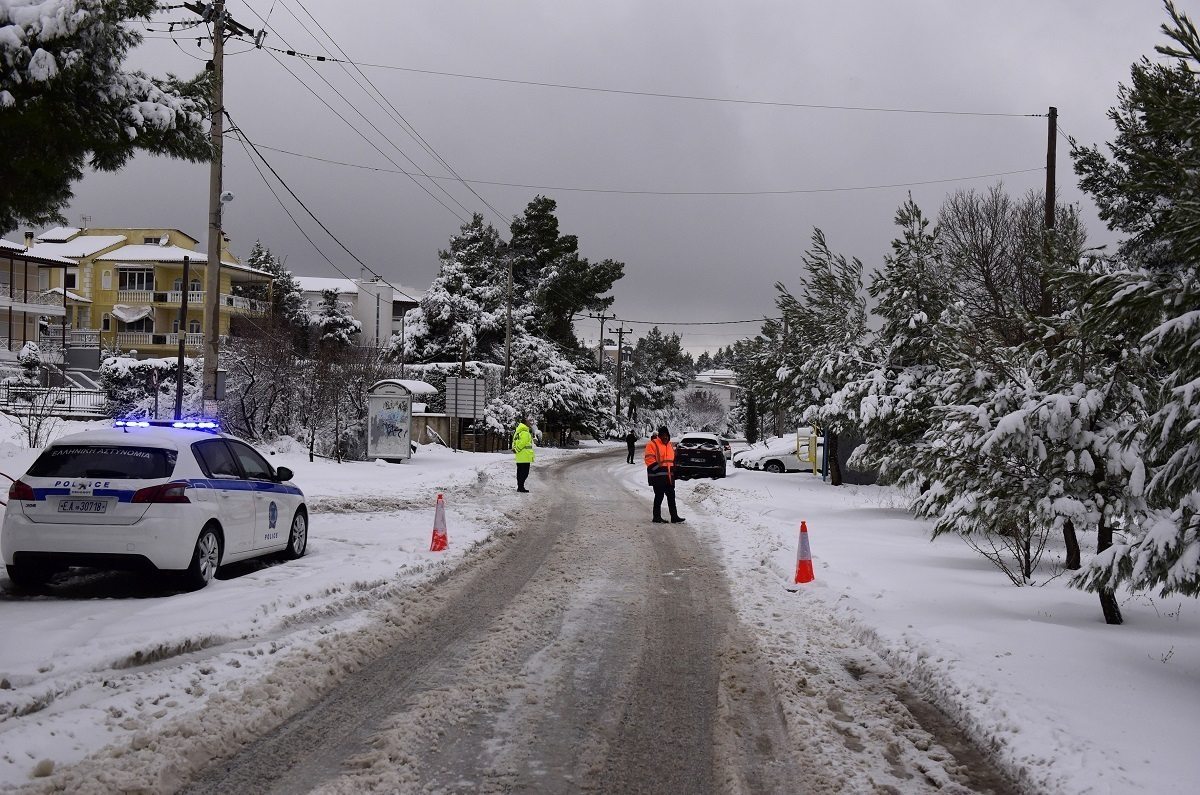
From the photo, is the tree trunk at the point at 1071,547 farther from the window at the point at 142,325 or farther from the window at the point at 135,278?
the window at the point at 142,325

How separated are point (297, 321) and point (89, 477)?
57.8 m

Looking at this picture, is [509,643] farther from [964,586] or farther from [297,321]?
[297,321]

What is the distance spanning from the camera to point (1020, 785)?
15.8ft

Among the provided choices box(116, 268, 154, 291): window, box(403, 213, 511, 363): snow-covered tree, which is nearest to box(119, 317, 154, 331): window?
box(116, 268, 154, 291): window

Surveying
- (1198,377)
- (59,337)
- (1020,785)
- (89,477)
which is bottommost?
(1020,785)

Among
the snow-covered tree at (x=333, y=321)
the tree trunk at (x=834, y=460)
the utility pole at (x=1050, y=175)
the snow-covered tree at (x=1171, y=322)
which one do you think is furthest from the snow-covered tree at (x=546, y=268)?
the snow-covered tree at (x=1171, y=322)

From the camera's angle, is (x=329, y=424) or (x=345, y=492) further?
(x=329, y=424)

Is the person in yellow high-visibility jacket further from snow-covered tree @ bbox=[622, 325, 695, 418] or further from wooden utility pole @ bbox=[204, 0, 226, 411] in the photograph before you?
snow-covered tree @ bbox=[622, 325, 695, 418]

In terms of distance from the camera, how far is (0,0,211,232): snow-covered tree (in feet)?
23.1

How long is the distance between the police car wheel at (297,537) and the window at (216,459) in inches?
59.0

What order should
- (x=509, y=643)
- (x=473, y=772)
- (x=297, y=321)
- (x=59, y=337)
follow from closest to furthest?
(x=473, y=772), (x=509, y=643), (x=59, y=337), (x=297, y=321)

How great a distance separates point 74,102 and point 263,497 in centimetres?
460

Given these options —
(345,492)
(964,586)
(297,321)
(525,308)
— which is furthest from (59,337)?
(964,586)

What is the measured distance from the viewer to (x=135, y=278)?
61.8 metres
